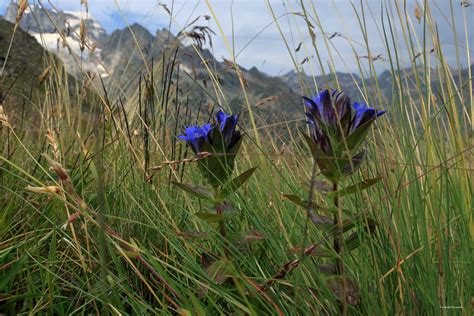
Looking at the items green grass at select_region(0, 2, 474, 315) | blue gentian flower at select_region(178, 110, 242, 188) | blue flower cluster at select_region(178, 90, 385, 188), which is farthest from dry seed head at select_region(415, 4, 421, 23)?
blue gentian flower at select_region(178, 110, 242, 188)

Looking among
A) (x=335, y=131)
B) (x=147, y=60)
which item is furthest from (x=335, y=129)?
(x=147, y=60)

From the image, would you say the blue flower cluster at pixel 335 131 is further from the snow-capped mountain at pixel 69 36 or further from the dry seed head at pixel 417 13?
the dry seed head at pixel 417 13

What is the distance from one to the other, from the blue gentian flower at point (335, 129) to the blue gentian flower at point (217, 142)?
183 millimetres

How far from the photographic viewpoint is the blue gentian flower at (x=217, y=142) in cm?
120

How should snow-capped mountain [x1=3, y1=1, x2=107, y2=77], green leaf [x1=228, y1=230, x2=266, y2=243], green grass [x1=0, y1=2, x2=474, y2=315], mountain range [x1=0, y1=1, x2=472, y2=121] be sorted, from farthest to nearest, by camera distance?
snow-capped mountain [x1=3, y1=1, x2=107, y2=77]
mountain range [x1=0, y1=1, x2=472, y2=121]
green leaf [x1=228, y1=230, x2=266, y2=243]
green grass [x1=0, y1=2, x2=474, y2=315]

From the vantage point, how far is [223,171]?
4.08ft

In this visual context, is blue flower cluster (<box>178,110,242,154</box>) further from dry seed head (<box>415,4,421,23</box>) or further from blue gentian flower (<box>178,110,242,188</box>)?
dry seed head (<box>415,4,421,23</box>)

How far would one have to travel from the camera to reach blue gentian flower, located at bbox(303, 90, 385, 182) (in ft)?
3.56

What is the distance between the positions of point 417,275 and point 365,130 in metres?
0.30

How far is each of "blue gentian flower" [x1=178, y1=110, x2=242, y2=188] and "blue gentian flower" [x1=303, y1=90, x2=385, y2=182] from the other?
0.18 m

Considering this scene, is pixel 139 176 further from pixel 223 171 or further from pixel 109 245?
pixel 223 171

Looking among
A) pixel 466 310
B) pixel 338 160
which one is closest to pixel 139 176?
pixel 338 160

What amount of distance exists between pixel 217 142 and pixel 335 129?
0.26 metres

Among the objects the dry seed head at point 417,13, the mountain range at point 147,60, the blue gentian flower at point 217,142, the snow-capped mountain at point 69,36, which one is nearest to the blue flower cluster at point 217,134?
the blue gentian flower at point 217,142
